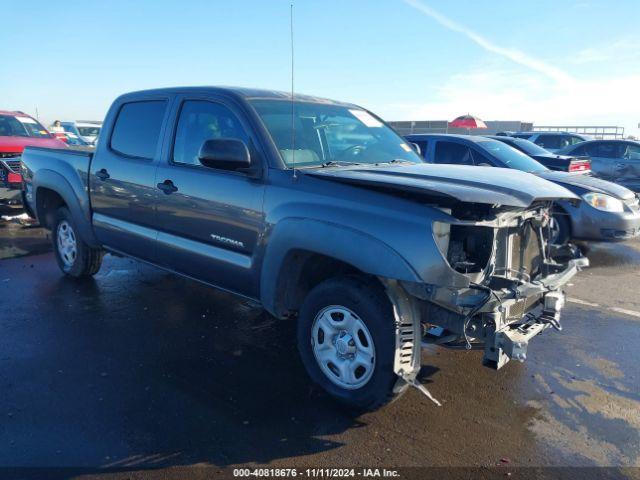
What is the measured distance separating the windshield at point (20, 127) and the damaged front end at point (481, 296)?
34.9ft

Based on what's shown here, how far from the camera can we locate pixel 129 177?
4660mm

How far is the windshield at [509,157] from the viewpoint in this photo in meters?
7.87

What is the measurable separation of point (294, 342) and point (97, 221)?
238cm

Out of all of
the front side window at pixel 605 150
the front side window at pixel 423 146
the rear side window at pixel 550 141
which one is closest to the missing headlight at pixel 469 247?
the front side window at pixel 423 146

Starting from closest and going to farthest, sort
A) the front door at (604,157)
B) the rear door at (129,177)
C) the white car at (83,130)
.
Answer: the rear door at (129,177), the front door at (604,157), the white car at (83,130)

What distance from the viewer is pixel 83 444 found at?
2.92m

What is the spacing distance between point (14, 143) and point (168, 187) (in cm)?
763

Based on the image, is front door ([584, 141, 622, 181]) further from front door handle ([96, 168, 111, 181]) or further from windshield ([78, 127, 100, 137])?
windshield ([78, 127, 100, 137])

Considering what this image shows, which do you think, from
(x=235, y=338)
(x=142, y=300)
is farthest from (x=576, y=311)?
(x=142, y=300)

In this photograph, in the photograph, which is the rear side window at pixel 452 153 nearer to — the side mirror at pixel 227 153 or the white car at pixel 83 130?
the side mirror at pixel 227 153

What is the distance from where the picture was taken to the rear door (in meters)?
4.50

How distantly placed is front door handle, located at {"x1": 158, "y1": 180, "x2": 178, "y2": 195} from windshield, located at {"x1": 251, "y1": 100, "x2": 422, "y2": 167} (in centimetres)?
94

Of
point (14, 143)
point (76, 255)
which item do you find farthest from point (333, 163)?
point (14, 143)

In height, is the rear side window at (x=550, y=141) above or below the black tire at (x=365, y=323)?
above
